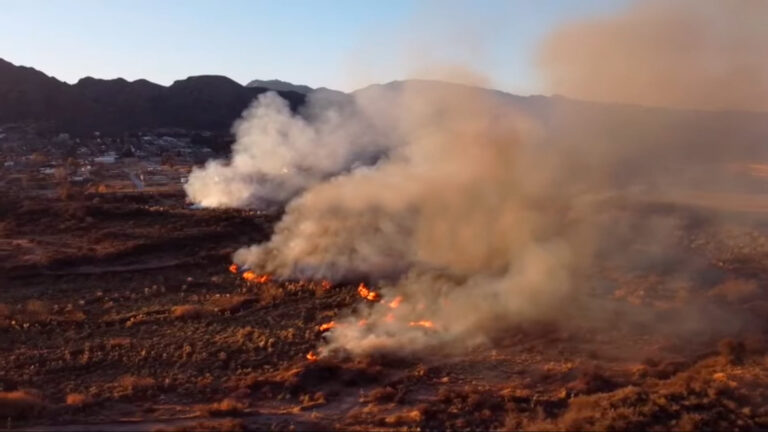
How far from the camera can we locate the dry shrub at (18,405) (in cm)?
1522

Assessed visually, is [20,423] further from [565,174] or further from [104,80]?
[104,80]

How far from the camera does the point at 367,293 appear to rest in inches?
998

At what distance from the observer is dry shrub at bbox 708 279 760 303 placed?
22750 millimetres

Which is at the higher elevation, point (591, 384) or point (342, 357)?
point (342, 357)

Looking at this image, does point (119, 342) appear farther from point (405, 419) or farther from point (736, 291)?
point (736, 291)

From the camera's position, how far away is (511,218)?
28344 mm

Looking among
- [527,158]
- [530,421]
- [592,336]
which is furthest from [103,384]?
[527,158]

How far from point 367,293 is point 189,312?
21.4ft

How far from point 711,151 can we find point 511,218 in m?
9.13

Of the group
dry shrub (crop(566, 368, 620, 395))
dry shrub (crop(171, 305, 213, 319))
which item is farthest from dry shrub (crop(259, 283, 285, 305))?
dry shrub (crop(566, 368, 620, 395))

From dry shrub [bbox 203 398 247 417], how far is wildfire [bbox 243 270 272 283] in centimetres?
1349

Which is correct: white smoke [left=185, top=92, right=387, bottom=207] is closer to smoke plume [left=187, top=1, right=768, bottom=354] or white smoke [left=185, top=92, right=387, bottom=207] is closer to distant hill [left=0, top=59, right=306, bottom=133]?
smoke plume [left=187, top=1, right=768, bottom=354]

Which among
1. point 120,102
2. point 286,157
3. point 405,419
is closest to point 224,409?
point 405,419

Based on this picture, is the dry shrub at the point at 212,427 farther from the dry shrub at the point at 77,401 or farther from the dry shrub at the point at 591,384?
the dry shrub at the point at 591,384
